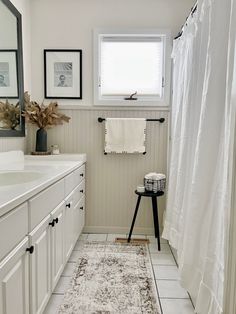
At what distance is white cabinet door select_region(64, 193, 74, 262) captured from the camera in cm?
192

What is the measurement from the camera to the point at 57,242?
1680mm

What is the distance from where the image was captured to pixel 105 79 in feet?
9.07

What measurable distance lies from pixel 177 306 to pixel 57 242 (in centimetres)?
84

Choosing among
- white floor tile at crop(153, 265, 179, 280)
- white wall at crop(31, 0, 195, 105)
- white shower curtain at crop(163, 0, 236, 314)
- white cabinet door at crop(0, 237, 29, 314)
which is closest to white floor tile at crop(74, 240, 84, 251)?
white floor tile at crop(153, 265, 179, 280)

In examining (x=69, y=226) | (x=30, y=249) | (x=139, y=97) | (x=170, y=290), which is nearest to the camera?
(x=30, y=249)

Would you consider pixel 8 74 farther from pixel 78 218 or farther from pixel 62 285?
pixel 62 285

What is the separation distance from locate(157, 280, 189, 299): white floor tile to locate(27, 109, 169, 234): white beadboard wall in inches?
35.7

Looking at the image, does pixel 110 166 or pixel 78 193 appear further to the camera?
pixel 110 166

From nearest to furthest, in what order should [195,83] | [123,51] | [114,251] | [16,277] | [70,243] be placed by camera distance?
[16,277] < [195,83] < [70,243] < [114,251] < [123,51]

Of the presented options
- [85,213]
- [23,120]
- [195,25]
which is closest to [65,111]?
[23,120]

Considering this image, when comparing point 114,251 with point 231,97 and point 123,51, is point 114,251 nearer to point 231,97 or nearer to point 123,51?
point 231,97

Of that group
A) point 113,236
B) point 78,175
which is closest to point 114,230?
point 113,236

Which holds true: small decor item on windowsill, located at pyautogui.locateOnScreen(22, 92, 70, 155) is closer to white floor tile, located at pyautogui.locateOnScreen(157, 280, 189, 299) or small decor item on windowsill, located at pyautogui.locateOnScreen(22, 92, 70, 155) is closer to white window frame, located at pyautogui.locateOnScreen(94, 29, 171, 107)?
white window frame, located at pyautogui.locateOnScreen(94, 29, 171, 107)

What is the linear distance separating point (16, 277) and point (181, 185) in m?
1.26
